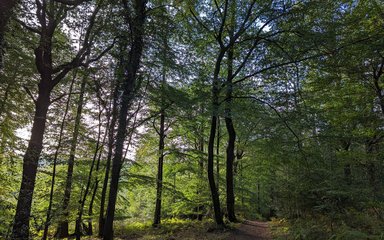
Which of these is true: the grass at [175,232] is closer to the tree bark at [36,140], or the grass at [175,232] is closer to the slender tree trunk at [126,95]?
the slender tree trunk at [126,95]

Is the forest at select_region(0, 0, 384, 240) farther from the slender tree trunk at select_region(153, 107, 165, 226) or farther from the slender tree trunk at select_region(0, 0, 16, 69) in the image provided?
the slender tree trunk at select_region(0, 0, 16, 69)

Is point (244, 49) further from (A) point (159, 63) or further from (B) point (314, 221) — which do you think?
(B) point (314, 221)

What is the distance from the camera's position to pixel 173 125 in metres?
13.2

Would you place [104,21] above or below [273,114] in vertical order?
above

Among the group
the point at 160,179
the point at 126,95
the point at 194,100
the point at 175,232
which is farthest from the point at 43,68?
the point at 175,232

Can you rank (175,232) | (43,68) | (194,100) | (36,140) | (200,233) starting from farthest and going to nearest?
(175,232) → (200,233) → (194,100) → (43,68) → (36,140)

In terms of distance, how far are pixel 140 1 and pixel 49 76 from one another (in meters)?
4.19

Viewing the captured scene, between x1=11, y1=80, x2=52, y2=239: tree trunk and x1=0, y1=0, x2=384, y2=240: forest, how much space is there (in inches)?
1.4

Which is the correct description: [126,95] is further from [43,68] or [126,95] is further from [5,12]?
[5,12]

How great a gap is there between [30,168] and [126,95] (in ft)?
11.7

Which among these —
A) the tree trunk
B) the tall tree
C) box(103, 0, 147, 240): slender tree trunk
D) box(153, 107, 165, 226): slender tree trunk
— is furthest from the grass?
the tall tree

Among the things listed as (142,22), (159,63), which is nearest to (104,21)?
(142,22)

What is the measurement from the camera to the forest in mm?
6938

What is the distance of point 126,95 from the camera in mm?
7363
